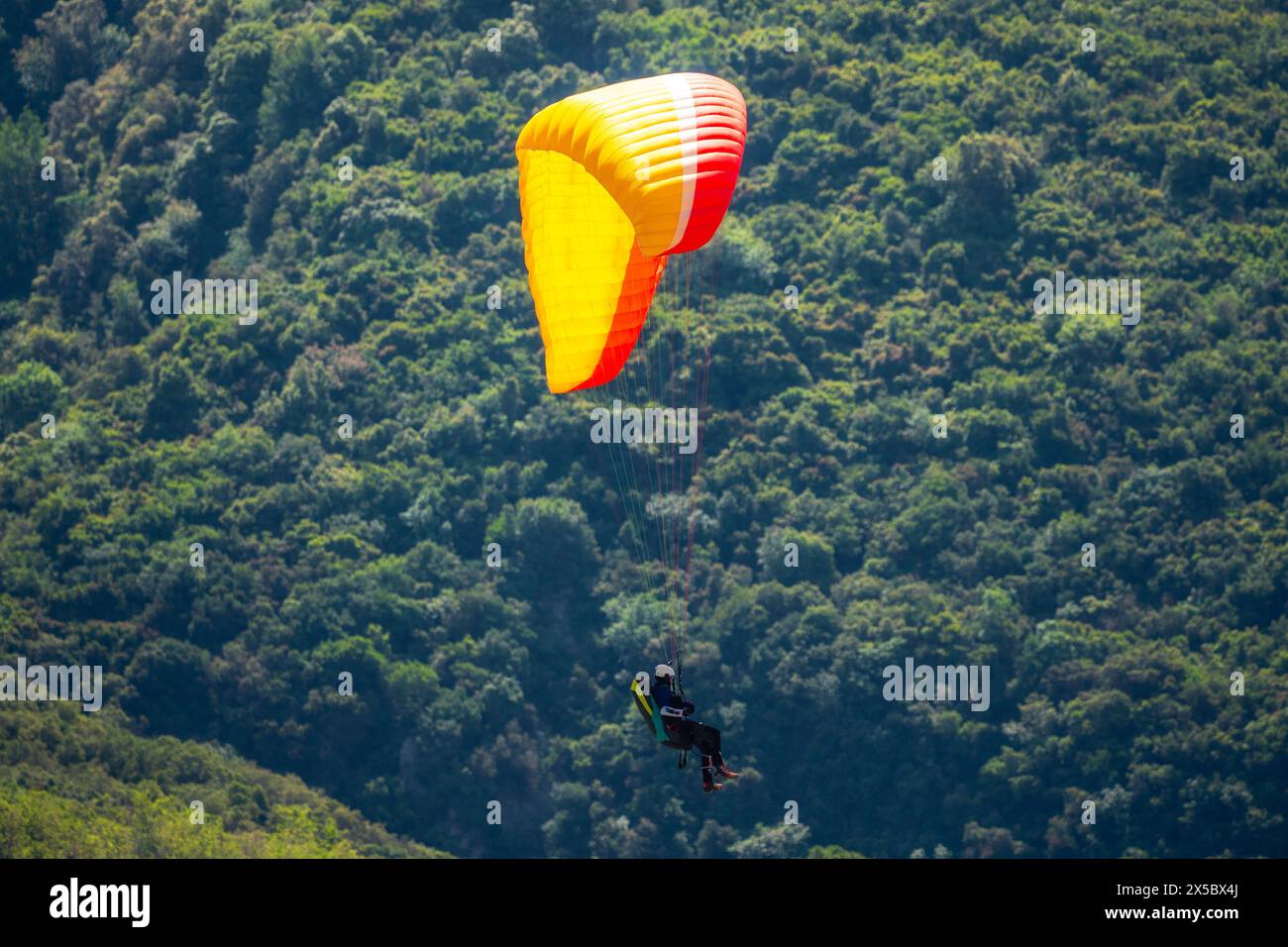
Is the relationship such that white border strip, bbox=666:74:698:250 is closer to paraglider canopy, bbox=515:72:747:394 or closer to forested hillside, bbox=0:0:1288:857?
paraglider canopy, bbox=515:72:747:394

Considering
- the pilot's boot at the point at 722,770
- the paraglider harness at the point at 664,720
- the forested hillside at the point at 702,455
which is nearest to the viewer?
the pilot's boot at the point at 722,770

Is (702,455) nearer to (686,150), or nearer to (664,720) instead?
(686,150)

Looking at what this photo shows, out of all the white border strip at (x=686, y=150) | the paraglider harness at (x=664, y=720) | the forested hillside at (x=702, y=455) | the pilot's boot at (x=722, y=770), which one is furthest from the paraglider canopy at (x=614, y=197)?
the forested hillside at (x=702, y=455)

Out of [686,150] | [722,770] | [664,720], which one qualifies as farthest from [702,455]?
[722,770]

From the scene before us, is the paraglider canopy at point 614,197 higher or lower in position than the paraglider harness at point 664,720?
higher

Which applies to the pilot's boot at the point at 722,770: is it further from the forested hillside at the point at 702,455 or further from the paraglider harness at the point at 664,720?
the forested hillside at the point at 702,455

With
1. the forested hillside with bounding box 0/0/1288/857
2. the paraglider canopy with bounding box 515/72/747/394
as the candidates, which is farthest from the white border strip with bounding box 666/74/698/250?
the forested hillside with bounding box 0/0/1288/857
